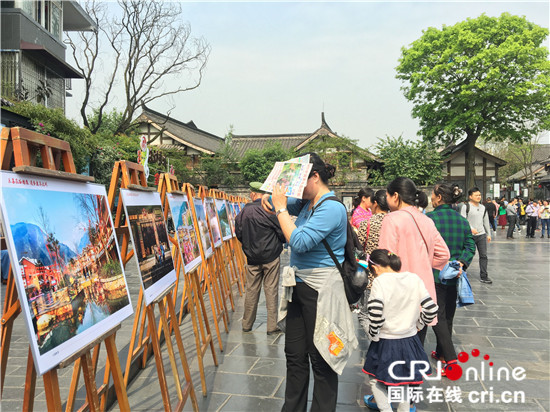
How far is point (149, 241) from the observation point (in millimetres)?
2863

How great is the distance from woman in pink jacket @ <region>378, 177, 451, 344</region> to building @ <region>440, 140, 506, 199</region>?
2911 cm

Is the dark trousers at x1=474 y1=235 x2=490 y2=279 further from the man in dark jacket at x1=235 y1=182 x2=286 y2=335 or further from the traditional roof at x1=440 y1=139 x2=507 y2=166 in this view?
the traditional roof at x1=440 y1=139 x2=507 y2=166

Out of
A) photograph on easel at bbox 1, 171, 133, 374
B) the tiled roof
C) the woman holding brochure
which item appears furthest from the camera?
the tiled roof

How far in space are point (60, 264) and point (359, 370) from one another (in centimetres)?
304

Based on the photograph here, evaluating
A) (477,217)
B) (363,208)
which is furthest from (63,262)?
(477,217)

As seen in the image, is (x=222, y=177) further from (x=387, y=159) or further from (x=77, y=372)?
(x=77, y=372)

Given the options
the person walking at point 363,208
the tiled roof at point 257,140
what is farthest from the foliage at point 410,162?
the person walking at point 363,208

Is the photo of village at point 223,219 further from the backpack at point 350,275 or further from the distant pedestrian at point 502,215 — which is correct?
the distant pedestrian at point 502,215

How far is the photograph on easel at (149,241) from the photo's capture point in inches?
104

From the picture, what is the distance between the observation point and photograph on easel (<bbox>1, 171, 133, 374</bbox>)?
63.2 inches

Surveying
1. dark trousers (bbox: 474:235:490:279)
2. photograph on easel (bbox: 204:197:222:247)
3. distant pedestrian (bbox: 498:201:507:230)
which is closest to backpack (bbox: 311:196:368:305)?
photograph on easel (bbox: 204:197:222:247)

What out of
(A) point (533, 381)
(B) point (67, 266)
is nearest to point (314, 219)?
(B) point (67, 266)

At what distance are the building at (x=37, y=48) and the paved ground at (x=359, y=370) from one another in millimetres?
10821

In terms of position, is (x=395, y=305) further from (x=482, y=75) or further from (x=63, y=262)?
(x=482, y=75)
